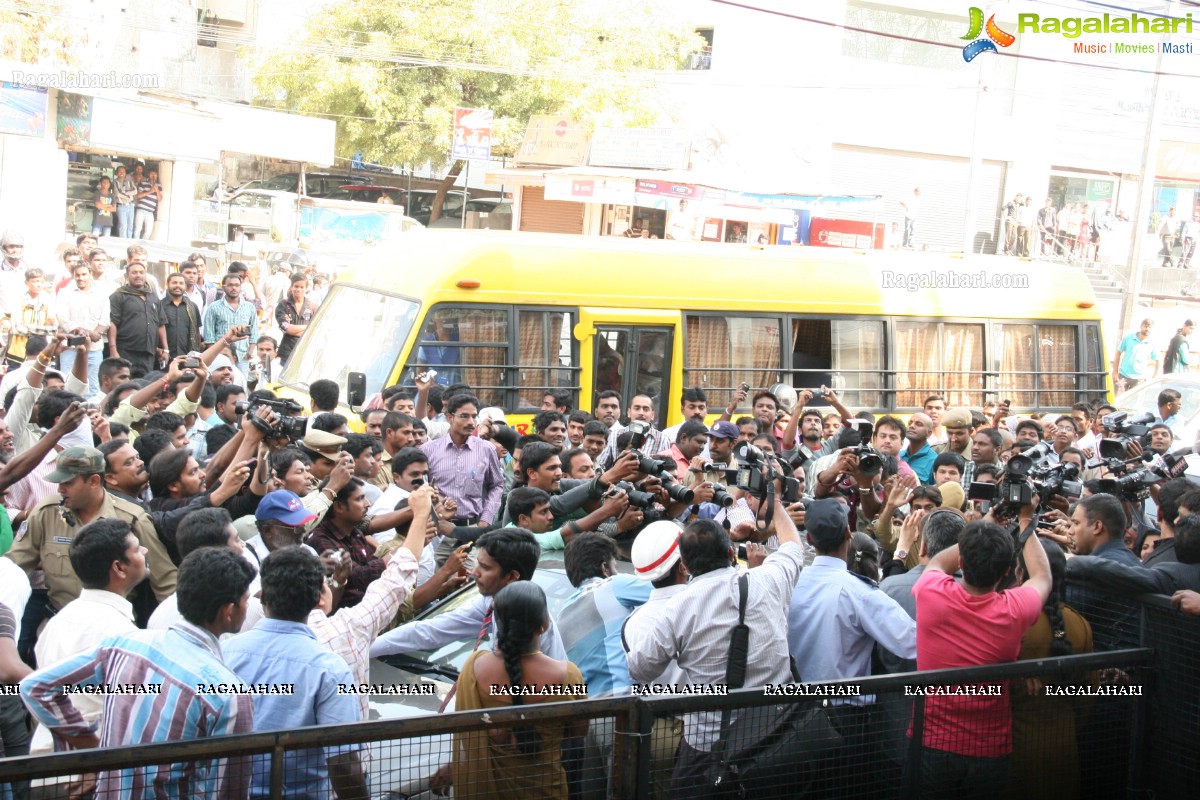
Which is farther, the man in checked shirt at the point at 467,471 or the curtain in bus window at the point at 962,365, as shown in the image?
the curtain in bus window at the point at 962,365

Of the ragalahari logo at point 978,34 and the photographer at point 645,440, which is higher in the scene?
the ragalahari logo at point 978,34

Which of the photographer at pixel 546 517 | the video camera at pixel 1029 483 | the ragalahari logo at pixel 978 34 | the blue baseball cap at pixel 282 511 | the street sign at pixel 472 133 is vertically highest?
the ragalahari logo at pixel 978 34

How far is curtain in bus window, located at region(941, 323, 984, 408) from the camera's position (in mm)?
12219

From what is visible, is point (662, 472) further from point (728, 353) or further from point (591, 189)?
point (591, 189)

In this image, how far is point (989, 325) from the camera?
12.4m

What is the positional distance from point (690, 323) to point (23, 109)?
14.8m

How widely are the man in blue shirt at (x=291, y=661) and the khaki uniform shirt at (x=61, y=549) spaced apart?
4.49 feet

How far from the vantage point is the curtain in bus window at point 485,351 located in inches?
393

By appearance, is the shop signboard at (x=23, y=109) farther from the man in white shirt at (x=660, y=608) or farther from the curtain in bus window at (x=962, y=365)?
the man in white shirt at (x=660, y=608)

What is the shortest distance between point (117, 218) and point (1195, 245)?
93.9 feet

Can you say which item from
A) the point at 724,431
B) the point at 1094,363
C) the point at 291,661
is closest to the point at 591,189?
the point at 1094,363

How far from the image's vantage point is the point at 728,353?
1105cm

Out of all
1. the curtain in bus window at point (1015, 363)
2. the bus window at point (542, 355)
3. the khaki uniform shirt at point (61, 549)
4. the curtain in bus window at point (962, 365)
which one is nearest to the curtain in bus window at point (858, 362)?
the curtain in bus window at point (962, 365)

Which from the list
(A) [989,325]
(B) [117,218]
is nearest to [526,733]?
(A) [989,325]
